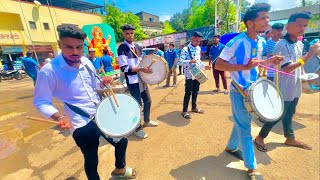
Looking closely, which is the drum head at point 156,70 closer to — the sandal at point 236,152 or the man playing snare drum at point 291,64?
the sandal at point 236,152

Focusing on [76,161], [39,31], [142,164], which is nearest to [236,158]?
[142,164]

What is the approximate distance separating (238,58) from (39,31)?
26.0m

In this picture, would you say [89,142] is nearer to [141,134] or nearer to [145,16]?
[141,134]

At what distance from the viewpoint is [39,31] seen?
2231cm

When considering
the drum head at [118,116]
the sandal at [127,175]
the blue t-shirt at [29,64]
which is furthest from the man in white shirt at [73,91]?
the blue t-shirt at [29,64]

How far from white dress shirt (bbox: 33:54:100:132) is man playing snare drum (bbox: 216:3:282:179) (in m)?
1.55

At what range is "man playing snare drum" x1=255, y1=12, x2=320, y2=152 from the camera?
2.52 meters

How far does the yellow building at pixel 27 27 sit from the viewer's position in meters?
19.5

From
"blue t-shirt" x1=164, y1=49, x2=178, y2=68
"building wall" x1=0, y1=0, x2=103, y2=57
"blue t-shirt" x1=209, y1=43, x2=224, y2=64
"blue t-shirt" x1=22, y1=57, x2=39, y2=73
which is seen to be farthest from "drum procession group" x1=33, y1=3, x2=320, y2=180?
"building wall" x1=0, y1=0, x2=103, y2=57

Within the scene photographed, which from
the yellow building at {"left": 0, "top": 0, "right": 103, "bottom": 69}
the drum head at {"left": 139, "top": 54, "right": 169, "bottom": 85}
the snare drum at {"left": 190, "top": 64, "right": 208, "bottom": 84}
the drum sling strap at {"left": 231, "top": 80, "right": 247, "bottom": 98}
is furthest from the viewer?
the yellow building at {"left": 0, "top": 0, "right": 103, "bottom": 69}

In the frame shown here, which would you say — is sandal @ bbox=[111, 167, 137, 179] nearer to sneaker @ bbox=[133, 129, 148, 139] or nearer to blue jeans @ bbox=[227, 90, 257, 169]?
sneaker @ bbox=[133, 129, 148, 139]

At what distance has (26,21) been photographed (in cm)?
2102

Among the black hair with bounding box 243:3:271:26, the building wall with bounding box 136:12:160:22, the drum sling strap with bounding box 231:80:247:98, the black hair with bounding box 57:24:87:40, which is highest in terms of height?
the building wall with bounding box 136:12:160:22

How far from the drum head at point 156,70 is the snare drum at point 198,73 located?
60 cm
